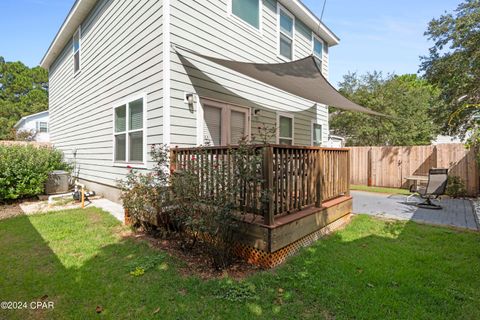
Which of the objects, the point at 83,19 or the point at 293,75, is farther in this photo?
the point at 83,19

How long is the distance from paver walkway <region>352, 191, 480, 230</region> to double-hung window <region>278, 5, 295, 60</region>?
16.7ft

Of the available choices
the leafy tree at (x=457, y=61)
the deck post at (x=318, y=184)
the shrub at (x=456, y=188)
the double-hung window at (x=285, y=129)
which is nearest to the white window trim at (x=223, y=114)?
the double-hung window at (x=285, y=129)

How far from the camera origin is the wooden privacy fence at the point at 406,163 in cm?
852

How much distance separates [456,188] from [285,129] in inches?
242

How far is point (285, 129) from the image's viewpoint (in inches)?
316

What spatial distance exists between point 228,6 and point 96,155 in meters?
5.54

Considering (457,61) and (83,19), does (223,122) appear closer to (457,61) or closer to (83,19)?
(83,19)

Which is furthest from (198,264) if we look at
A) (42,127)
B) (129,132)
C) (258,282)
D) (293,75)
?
(42,127)

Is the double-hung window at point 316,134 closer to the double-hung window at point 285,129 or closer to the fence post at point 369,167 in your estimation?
the double-hung window at point 285,129

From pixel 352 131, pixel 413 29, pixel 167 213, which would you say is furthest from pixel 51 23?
pixel 352 131

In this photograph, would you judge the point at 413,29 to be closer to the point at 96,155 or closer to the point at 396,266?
the point at 396,266

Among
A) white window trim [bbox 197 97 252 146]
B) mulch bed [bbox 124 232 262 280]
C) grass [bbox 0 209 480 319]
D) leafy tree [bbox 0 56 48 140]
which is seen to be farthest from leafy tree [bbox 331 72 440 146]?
leafy tree [bbox 0 56 48 140]

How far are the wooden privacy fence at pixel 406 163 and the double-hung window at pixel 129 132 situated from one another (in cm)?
991

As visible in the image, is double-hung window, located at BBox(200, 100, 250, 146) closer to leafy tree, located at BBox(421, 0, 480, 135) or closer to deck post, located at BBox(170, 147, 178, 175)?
deck post, located at BBox(170, 147, 178, 175)
